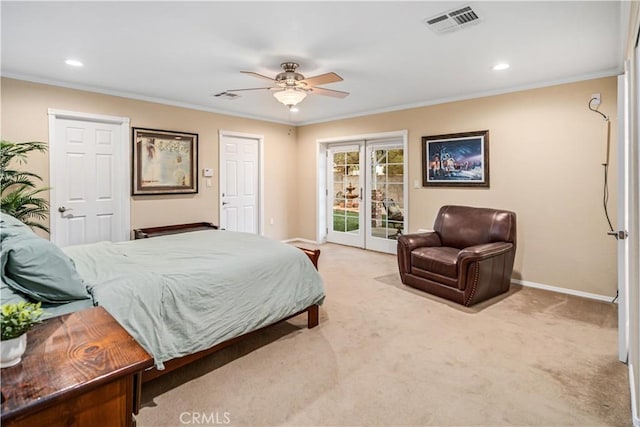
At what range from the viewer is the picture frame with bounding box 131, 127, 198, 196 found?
15.4ft

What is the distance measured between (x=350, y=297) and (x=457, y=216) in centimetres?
169

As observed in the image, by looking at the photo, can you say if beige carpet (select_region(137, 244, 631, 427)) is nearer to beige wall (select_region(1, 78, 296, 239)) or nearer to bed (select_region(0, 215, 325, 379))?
bed (select_region(0, 215, 325, 379))

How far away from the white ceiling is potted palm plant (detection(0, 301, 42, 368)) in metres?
2.07

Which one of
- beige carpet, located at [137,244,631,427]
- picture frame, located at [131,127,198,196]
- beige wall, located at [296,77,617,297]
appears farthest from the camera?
picture frame, located at [131,127,198,196]

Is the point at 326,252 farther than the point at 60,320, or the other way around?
the point at 326,252

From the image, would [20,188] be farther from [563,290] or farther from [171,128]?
[563,290]

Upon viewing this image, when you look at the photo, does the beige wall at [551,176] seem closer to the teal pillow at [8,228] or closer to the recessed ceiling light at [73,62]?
the recessed ceiling light at [73,62]

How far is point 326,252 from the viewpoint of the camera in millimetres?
6016

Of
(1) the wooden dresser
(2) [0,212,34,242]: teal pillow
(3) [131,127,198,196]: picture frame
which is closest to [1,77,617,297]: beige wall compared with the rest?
(3) [131,127,198,196]: picture frame

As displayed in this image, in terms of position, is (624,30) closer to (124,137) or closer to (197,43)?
(197,43)

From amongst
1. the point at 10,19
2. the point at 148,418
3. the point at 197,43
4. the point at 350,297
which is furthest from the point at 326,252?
the point at 10,19

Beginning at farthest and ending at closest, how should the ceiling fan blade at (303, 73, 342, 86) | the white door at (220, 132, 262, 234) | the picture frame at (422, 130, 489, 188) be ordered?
the white door at (220, 132, 262, 234) → the picture frame at (422, 130, 489, 188) → the ceiling fan blade at (303, 73, 342, 86)

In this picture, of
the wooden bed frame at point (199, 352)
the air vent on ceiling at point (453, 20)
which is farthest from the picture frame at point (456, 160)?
the wooden bed frame at point (199, 352)

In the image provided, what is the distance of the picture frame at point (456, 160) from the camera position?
4496 mm
